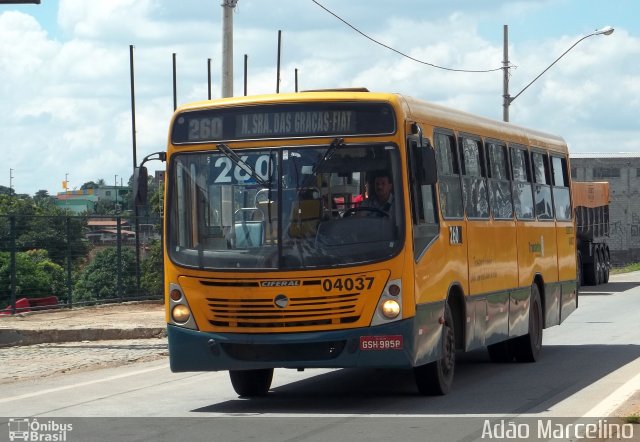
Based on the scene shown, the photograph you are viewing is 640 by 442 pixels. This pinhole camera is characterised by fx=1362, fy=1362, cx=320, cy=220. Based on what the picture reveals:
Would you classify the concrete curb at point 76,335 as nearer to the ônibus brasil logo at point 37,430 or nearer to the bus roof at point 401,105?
the bus roof at point 401,105

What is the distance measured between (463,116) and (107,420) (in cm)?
543

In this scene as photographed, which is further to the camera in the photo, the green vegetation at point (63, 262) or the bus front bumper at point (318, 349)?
the green vegetation at point (63, 262)

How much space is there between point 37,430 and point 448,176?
200 inches

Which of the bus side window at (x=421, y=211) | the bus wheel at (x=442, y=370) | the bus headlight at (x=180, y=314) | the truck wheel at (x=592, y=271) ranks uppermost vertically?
the bus side window at (x=421, y=211)

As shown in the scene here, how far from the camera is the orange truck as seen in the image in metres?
42.7

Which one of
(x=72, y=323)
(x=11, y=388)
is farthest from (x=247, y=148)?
(x=72, y=323)

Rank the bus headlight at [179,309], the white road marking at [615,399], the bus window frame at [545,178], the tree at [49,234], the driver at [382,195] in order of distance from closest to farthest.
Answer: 1. the white road marking at [615,399]
2. the driver at [382,195]
3. the bus headlight at [179,309]
4. the bus window frame at [545,178]
5. the tree at [49,234]

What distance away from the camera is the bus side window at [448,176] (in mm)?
13734

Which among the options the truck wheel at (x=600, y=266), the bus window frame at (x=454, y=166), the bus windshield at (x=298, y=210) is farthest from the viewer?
the truck wheel at (x=600, y=266)

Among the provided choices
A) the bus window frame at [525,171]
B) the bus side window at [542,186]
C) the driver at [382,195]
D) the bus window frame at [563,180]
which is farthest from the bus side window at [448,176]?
the bus window frame at [563,180]

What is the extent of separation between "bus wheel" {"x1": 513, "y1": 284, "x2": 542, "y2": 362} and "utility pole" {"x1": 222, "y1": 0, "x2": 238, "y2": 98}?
7.13 m

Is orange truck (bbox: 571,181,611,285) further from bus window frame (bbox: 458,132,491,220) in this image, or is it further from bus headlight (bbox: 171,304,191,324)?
bus headlight (bbox: 171,304,191,324)

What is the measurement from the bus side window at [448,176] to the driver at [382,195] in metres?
1.31

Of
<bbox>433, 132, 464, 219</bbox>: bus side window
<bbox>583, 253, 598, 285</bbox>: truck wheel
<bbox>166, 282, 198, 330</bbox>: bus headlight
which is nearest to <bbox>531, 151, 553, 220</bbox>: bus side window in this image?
<bbox>433, 132, 464, 219</bbox>: bus side window
